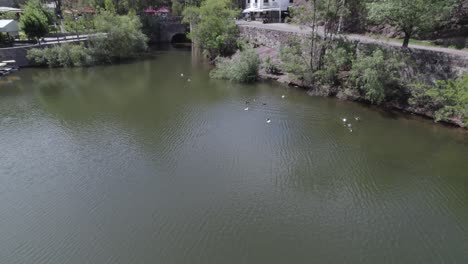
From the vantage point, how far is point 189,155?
24.0 meters

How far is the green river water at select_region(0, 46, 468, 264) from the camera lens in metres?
16.0

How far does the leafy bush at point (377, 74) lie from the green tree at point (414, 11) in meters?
3.60

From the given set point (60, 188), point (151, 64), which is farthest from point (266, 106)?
point (151, 64)

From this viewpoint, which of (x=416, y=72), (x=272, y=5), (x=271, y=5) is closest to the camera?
(x=416, y=72)

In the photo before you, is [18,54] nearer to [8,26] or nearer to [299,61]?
[8,26]

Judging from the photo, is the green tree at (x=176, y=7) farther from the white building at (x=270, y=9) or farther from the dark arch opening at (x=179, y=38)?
the white building at (x=270, y=9)

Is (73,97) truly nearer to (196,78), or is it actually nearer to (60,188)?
(196,78)

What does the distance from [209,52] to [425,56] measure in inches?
1319

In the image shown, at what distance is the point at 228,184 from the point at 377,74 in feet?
64.0

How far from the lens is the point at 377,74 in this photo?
101 ft

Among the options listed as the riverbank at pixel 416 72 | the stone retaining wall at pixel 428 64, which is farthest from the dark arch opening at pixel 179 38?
the stone retaining wall at pixel 428 64

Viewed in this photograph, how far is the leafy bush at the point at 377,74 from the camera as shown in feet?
100

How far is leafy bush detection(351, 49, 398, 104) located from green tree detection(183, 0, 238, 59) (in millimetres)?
24816

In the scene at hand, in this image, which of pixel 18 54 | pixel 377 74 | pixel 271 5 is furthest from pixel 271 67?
pixel 18 54
